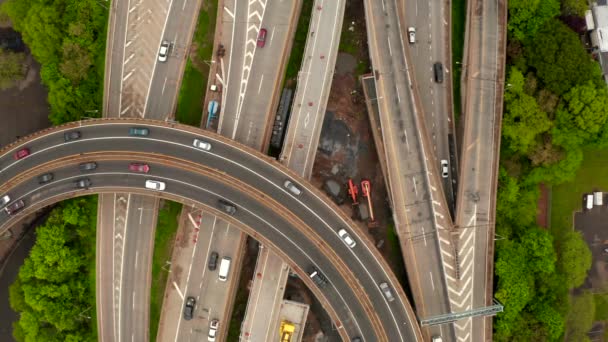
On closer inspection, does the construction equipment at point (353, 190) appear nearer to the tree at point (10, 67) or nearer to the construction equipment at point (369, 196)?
the construction equipment at point (369, 196)

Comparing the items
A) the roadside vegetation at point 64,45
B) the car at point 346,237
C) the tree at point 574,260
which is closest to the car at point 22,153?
the roadside vegetation at point 64,45

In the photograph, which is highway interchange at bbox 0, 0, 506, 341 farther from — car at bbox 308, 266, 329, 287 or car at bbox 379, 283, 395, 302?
car at bbox 308, 266, 329, 287

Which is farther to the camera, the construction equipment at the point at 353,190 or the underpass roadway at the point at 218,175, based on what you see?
the construction equipment at the point at 353,190

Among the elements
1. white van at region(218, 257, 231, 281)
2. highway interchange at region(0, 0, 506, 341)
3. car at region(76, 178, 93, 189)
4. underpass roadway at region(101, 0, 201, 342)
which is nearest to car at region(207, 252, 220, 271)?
white van at region(218, 257, 231, 281)

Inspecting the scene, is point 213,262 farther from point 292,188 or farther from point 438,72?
point 438,72

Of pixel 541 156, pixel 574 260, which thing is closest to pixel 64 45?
pixel 541 156

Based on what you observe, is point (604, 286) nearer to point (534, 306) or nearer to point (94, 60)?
point (534, 306)
